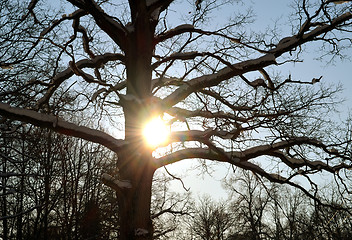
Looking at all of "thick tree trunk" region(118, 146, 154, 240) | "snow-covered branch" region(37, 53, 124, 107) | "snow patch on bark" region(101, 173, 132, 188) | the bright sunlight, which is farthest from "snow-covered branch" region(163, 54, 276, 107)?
"snow-covered branch" region(37, 53, 124, 107)

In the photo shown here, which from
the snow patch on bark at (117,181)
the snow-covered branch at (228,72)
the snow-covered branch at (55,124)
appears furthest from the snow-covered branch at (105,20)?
the snow patch on bark at (117,181)

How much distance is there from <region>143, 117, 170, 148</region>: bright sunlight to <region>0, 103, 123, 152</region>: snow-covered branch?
524 millimetres

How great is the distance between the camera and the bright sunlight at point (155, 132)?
5.67m

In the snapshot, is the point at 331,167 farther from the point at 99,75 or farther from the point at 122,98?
the point at 99,75

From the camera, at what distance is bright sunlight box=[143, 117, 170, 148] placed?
18.6 ft

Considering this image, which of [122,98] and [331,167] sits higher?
[122,98]

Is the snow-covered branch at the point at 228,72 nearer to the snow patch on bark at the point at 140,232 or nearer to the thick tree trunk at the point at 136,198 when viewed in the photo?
the thick tree trunk at the point at 136,198

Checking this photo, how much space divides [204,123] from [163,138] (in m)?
1.13

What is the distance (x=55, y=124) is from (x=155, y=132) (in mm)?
1836

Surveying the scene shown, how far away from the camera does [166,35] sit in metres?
7.02

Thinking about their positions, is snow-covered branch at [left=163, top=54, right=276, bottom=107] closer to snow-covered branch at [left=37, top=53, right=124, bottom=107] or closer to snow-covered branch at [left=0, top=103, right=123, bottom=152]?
snow-covered branch at [left=0, top=103, right=123, bottom=152]

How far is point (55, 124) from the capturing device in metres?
5.15

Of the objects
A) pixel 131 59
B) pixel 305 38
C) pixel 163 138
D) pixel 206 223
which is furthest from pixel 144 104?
pixel 206 223

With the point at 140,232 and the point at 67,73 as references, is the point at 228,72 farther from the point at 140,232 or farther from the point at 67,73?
the point at 67,73
